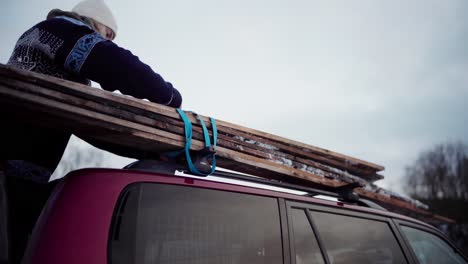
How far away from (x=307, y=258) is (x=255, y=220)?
422 mm

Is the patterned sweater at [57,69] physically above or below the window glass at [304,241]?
above

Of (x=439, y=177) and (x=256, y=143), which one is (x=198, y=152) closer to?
(x=256, y=143)

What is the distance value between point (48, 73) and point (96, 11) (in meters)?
0.69

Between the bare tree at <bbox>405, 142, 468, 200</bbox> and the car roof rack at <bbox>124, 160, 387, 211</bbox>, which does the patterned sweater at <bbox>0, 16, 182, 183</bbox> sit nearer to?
the car roof rack at <bbox>124, 160, 387, 211</bbox>

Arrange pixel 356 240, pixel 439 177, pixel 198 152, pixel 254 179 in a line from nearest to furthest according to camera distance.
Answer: pixel 198 152
pixel 254 179
pixel 356 240
pixel 439 177

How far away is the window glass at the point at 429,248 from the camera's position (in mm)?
2562

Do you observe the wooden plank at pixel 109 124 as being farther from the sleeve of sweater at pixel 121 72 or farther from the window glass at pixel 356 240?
the window glass at pixel 356 240

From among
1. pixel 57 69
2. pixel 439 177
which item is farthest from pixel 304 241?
pixel 439 177

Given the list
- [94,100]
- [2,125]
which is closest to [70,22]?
[94,100]

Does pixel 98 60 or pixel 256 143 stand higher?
pixel 98 60

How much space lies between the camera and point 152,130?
66.2 inches

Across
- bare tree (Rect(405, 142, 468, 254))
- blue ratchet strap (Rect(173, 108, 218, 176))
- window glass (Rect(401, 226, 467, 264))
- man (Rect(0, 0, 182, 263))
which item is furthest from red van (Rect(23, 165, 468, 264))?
bare tree (Rect(405, 142, 468, 254))

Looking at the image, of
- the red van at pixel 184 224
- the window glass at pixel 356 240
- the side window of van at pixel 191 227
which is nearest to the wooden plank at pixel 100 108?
the red van at pixel 184 224

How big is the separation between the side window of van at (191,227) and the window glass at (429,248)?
158cm
